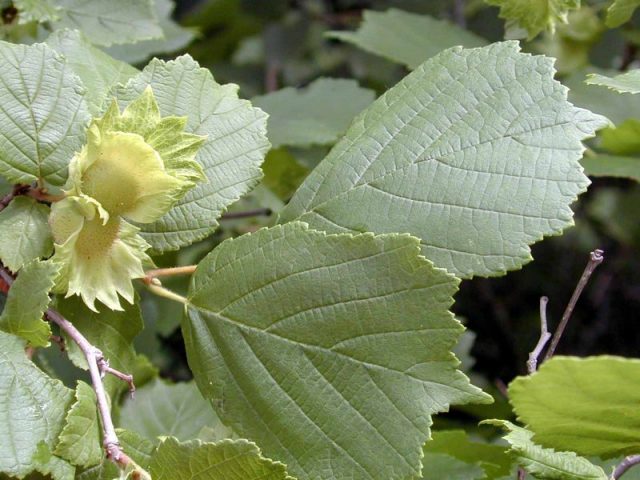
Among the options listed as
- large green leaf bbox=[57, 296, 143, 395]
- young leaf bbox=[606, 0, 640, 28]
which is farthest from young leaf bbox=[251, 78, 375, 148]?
large green leaf bbox=[57, 296, 143, 395]

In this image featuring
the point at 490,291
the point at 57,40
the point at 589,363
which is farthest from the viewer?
the point at 490,291

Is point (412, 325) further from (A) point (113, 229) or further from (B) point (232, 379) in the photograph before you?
(A) point (113, 229)

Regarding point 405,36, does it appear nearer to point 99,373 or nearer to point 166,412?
point 166,412

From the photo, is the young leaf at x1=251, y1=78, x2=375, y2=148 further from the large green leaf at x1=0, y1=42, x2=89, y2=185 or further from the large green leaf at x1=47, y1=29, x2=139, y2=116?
the large green leaf at x1=0, y1=42, x2=89, y2=185

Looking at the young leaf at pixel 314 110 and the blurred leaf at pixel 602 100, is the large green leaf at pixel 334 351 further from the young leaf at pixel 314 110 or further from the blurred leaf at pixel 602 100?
the blurred leaf at pixel 602 100

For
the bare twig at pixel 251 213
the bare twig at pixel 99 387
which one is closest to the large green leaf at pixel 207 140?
the bare twig at pixel 99 387

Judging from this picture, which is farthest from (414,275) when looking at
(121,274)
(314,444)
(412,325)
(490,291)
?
(490,291)
